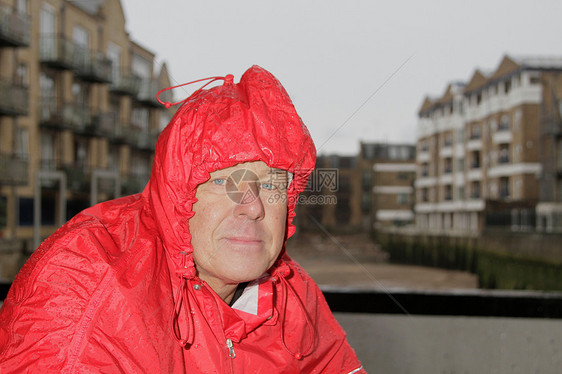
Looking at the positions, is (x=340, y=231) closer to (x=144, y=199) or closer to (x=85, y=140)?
(x=85, y=140)

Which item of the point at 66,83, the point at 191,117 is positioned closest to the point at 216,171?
the point at 191,117

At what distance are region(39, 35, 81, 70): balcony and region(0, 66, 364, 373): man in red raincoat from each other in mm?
4523

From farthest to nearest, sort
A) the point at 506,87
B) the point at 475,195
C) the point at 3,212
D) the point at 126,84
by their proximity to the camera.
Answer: the point at 475,195 → the point at 506,87 → the point at 126,84 → the point at 3,212

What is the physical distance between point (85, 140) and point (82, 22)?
1.21 m

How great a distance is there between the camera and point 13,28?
13.8ft

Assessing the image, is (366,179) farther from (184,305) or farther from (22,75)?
(184,305)

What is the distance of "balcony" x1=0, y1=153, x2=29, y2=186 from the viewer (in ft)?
14.3

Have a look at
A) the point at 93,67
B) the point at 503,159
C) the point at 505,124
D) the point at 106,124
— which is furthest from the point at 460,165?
the point at 93,67

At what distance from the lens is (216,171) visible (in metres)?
0.53

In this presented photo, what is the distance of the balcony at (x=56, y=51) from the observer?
4484 millimetres

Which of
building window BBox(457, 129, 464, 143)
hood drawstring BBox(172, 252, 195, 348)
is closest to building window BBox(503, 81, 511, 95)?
building window BBox(457, 129, 464, 143)

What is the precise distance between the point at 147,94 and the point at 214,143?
4.48 metres

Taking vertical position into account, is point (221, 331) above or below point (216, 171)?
below

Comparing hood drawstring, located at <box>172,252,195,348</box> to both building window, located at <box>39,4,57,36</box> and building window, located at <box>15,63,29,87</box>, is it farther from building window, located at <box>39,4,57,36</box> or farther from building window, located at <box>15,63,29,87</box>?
building window, located at <box>39,4,57,36</box>
